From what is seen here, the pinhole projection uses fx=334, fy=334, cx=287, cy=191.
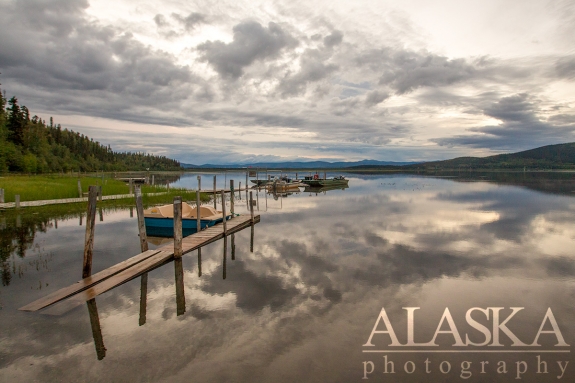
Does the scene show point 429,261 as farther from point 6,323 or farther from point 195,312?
point 6,323

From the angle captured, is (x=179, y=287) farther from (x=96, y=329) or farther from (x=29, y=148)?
(x=29, y=148)

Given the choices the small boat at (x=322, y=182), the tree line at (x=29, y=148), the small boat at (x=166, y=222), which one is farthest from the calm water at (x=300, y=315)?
the tree line at (x=29, y=148)

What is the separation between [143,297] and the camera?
10.2 m

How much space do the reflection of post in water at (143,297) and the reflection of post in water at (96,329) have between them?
0.96 metres

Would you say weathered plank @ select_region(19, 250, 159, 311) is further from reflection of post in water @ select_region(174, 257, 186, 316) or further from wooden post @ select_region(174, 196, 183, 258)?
wooden post @ select_region(174, 196, 183, 258)

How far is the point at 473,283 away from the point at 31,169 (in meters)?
74.5

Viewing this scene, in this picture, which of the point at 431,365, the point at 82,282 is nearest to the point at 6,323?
the point at 82,282

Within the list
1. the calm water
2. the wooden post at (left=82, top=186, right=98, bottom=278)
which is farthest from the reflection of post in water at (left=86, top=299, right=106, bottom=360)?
the wooden post at (left=82, top=186, right=98, bottom=278)

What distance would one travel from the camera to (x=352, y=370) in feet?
22.2

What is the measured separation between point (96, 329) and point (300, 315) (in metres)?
5.14

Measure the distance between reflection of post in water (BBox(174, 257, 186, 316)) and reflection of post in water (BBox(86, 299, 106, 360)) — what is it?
1965mm

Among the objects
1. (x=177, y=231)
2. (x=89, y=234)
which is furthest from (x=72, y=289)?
(x=177, y=231)

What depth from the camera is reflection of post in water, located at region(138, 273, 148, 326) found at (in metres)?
8.85

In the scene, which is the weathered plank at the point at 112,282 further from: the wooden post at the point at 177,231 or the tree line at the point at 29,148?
the tree line at the point at 29,148
